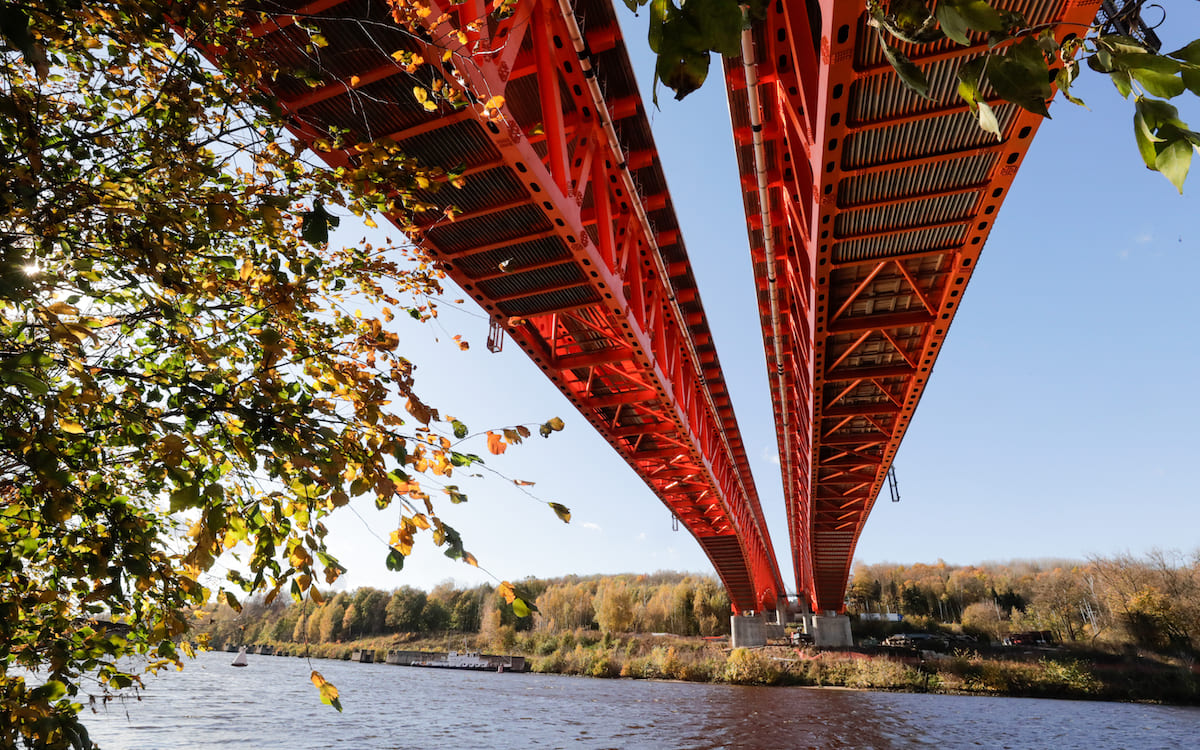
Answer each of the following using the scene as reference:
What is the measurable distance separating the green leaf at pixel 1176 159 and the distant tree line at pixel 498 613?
71.9m

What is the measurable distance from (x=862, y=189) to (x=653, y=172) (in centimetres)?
414

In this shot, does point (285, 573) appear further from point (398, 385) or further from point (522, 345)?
point (522, 345)

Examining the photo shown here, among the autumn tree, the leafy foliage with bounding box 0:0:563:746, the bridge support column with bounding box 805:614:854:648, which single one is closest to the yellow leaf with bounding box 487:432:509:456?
the leafy foliage with bounding box 0:0:563:746

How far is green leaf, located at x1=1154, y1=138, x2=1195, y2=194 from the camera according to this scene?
1021 mm

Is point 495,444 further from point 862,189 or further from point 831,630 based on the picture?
point 831,630

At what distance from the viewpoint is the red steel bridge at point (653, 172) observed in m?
5.64

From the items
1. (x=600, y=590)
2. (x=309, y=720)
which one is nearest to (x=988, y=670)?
(x=309, y=720)

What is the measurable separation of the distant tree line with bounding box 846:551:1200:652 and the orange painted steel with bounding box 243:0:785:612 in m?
45.3

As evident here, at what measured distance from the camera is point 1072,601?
6531 cm

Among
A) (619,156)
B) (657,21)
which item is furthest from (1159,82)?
(619,156)

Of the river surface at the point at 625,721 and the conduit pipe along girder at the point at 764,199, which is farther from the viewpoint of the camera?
the river surface at the point at 625,721

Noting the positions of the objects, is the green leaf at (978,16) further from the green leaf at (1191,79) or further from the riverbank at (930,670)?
the riverbank at (930,670)

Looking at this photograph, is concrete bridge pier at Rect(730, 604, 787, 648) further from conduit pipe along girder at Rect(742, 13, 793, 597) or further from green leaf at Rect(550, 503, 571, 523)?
green leaf at Rect(550, 503, 571, 523)

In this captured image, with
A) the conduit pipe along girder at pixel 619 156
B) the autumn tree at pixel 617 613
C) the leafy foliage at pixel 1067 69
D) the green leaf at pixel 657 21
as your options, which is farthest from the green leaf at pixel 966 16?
the autumn tree at pixel 617 613
